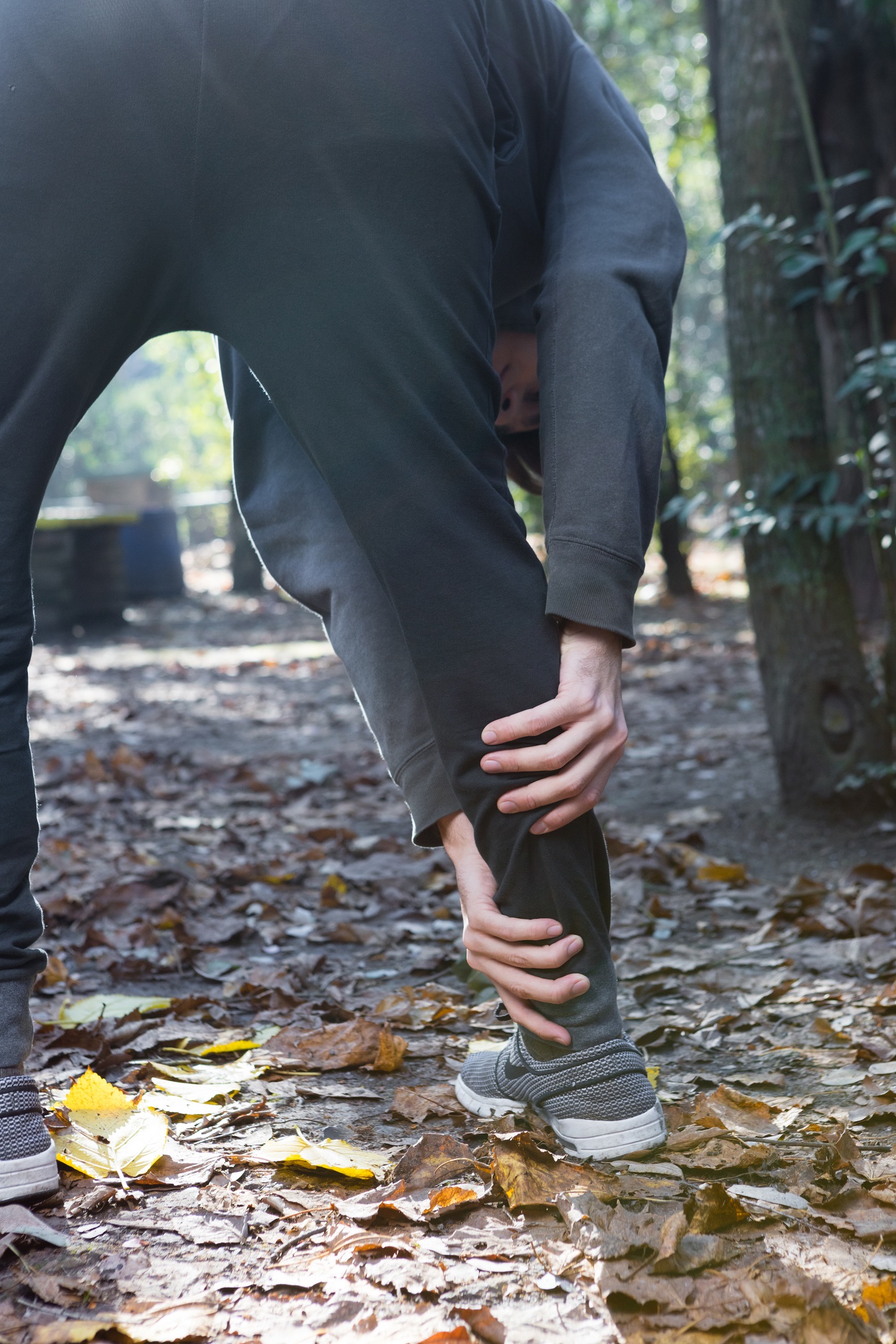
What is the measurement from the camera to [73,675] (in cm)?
794

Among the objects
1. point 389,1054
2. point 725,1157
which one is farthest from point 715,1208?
point 389,1054

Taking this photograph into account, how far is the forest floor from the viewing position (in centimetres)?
118

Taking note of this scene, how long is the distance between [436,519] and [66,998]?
140 centimetres

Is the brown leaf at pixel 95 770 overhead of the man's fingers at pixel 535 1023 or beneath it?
beneath

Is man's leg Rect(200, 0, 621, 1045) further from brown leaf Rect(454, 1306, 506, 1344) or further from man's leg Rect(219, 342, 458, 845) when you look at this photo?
brown leaf Rect(454, 1306, 506, 1344)

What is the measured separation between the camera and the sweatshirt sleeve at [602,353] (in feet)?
4.53

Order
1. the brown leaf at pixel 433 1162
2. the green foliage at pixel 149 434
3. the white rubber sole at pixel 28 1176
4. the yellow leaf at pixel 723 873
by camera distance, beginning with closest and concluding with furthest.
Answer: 1. the white rubber sole at pixel 28 1176
2. the brown leaf at pixel 433 1162
3. the yellow leaf at pixel 723 873
4. the green foliage at pixel 149 434

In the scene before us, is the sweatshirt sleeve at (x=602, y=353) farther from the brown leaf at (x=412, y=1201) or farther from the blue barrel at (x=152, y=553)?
the blue barrel at (x=152, y=553)

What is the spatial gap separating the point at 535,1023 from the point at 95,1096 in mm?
626

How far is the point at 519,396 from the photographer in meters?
1.83

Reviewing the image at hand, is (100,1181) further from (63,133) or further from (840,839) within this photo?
(840,839)

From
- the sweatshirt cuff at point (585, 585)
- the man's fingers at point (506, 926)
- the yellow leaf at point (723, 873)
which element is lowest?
the yellow leaf at point (723, 873)

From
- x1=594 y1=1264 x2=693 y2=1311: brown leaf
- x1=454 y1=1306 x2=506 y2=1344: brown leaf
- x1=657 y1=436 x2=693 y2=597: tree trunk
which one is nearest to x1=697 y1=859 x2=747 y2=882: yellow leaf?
x1=594 y1=1264 x2=693 y2=1311: brown leaf

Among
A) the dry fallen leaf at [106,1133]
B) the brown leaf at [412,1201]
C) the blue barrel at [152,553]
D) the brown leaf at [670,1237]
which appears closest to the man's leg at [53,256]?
the dry fallen leaf at [106,1133]
